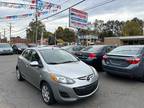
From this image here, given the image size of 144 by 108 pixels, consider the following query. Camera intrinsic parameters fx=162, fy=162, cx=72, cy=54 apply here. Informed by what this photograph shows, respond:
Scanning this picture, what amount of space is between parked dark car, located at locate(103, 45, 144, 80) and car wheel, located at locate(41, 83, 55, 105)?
313 centimetres

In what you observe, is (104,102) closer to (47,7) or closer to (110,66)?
(110,66)

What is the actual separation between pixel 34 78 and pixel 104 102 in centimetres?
219

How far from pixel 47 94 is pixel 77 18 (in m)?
16.2

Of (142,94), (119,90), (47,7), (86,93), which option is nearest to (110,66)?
(119,90)

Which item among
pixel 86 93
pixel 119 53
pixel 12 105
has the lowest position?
pixel 12 105

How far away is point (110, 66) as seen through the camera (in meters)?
6.59

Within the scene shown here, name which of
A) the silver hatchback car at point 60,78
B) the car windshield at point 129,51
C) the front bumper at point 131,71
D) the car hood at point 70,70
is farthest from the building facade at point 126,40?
the car hood at point 70,70

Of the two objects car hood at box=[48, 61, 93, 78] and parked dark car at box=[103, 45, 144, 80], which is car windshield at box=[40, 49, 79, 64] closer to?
car hood at box=[48, 61, 93, 78]

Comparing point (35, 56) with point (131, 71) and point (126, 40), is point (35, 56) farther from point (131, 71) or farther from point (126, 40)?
point (126, 40)

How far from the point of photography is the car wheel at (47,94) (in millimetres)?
4129

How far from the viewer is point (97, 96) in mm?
4816

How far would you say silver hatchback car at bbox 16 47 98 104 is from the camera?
3.86 m

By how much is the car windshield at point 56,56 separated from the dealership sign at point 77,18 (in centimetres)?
1340

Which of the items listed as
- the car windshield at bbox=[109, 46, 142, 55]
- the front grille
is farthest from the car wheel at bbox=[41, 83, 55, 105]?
the car windshield at bbox=[109, 46, 142, 55]
